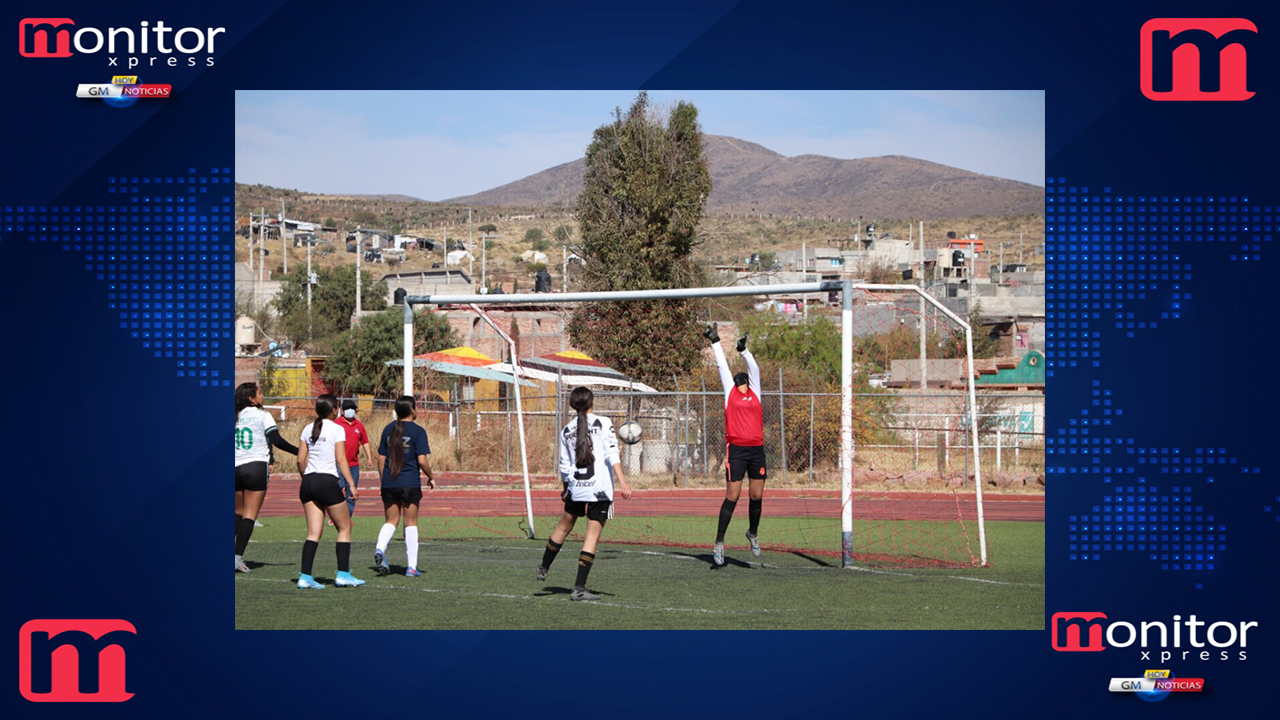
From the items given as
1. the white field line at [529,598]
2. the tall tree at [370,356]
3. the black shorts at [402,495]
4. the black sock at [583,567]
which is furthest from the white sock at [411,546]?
the tall tree at [370,356]

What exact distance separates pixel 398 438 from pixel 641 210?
22.9 meters

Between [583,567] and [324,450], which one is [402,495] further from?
[583,567]

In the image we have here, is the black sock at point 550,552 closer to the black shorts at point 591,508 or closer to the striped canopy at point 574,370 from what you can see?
the black shorts at point 591,508

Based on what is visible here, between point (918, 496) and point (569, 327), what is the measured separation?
1205cm

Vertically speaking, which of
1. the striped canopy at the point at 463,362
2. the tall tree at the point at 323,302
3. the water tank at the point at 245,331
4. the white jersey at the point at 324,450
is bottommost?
the white jersey at the point at 324,450

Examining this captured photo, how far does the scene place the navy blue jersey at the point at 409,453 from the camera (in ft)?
40.0

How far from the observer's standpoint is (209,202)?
8.55 metres

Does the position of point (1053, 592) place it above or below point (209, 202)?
below

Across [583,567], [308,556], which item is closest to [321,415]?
[308,556]

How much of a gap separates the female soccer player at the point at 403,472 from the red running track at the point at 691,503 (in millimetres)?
8362

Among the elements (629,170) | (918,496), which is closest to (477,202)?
(629,170)

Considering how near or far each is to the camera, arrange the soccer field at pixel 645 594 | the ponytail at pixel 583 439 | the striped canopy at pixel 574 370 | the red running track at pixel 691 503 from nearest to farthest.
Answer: the soccer field at pixel 645 594
the ponytail at pixel 583 439
the red running track at pixel 691 503
the striped canopy at pixel 574 370

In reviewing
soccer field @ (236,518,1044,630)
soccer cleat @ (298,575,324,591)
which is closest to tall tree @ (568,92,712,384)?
soccer field @ (236,518,1044,630)

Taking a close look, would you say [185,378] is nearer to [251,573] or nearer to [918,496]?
[251,573]
